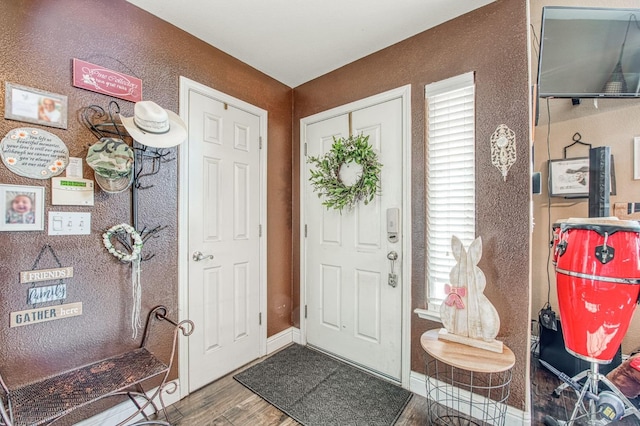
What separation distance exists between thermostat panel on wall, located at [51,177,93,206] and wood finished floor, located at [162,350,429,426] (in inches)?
55.6

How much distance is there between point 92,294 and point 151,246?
0.39 meters

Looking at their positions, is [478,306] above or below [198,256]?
below

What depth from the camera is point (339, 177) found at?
7.70 feet

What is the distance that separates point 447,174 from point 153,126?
1.82m

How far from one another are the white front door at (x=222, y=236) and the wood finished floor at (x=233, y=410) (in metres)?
0.14

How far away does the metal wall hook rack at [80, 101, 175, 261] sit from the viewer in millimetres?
1588

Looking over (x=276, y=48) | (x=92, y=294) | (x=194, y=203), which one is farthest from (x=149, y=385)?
(x=276, y=48)

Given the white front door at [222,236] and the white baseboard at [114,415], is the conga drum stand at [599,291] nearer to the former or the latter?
the white front door at [222,236]

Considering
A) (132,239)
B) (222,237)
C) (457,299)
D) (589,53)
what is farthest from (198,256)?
(589,53)

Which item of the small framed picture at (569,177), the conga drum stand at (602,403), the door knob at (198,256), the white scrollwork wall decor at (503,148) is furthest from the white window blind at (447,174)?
the door knob at (198,256)

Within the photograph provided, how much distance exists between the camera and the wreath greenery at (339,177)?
7.06 ft

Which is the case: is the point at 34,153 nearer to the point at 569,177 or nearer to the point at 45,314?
the point at 45,314

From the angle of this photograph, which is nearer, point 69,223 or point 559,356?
point 69,223

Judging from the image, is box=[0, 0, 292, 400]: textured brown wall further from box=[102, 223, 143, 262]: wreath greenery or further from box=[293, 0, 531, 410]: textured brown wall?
box=[293, 0, 531, 410]: textured brown wall
